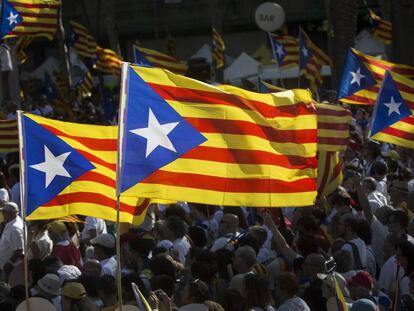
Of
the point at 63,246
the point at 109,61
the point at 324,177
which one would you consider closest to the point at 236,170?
the point at 63,246

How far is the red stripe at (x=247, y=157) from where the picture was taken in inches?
286

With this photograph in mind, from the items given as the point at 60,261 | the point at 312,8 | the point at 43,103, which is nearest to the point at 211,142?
the point at 60,261

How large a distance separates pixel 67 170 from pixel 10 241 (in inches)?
110

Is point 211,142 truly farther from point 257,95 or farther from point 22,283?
point 22,283

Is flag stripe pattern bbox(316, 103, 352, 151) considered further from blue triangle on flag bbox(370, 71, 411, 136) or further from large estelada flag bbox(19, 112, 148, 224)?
large estelada flag bbox(19, 112, 148, 224)

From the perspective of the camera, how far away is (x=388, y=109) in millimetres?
11031

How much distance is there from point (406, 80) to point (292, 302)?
4694mm

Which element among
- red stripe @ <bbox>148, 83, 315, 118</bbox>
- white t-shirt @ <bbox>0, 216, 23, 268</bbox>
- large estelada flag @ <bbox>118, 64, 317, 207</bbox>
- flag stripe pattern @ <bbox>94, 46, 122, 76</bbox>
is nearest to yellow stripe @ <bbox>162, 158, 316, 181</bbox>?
large estelada flag @ <bbox>118, 64, 317, 207</bbox>

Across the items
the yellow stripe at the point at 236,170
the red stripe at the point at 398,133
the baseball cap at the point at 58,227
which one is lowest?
the baseball cap at the point at 58,227

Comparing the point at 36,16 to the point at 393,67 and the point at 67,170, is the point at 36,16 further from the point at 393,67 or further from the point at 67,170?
the point at 67,170

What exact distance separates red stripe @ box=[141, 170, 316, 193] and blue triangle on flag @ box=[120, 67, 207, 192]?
0.11 meters

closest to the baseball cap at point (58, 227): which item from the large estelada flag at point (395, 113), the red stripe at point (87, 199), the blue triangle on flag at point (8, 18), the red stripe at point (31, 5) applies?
the red stripe at point (87, 199)

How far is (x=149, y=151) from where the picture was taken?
6.90m

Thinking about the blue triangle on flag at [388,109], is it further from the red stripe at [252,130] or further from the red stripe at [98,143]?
the red stripe at [98,143]
